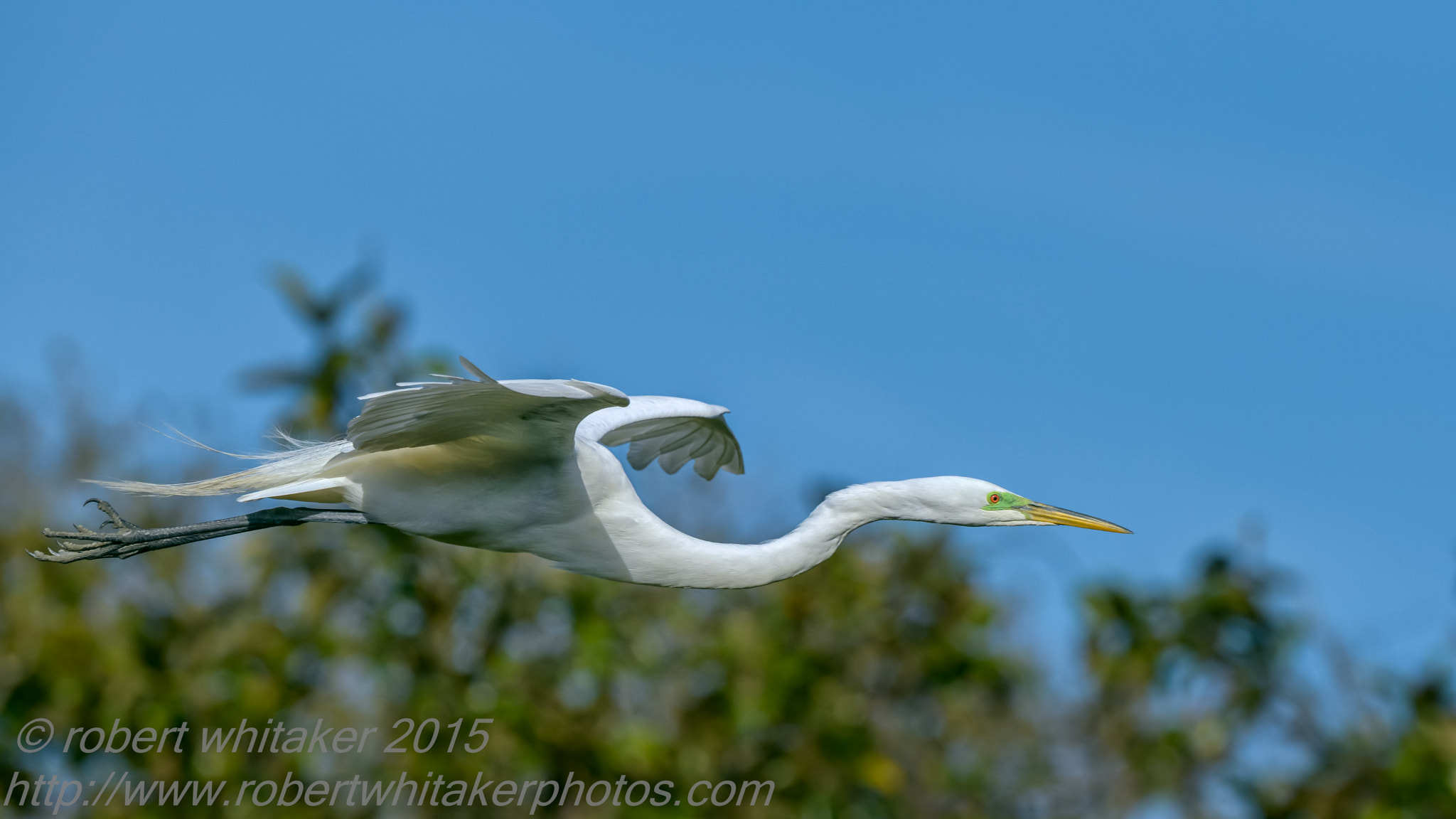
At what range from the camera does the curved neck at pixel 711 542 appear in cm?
503

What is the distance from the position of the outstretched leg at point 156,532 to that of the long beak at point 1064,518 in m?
2.52

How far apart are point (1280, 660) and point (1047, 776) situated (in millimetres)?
5620

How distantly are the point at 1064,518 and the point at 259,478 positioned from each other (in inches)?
123

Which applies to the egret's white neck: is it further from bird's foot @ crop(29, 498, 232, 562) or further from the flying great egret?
bird's foot @ crop(29, 498, 232, 562)

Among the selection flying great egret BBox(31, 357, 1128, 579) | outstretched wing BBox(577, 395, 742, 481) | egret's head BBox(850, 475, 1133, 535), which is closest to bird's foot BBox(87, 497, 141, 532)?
flying great egret BBox(31, 357, 1128, 579)

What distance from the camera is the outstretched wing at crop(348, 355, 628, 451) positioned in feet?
13.7

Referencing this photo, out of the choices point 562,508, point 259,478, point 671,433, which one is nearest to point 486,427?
point 562,508

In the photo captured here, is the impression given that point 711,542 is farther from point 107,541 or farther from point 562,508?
point 107,541

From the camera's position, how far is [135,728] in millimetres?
8320

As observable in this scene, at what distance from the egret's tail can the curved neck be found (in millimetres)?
1010

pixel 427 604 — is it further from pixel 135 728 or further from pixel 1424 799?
pixel 1424 799

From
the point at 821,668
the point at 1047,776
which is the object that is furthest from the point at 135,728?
the point at 1047,776

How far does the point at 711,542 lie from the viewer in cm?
504

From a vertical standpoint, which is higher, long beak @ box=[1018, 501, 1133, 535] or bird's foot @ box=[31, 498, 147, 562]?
long beak @ box=[1018, 501, 1133, 535]
